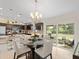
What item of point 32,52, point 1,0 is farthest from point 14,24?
point 32,52

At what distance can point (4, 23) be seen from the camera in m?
14.0

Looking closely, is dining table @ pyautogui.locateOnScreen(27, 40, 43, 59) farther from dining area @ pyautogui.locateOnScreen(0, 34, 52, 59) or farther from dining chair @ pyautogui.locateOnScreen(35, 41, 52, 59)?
dining chair @ pyautogui.locateOnScreen(35, 41, 52, 59)

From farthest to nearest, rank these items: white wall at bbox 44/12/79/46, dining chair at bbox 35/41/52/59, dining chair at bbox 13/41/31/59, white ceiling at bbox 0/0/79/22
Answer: white wall at bbox 44/12/79/46
white ceiling at bbox 0/0/79/22
dining chair at bbox 13/41/31/59
dining chair at bbox 35/41/52/59

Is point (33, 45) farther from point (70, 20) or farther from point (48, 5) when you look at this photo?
point (70, 20)

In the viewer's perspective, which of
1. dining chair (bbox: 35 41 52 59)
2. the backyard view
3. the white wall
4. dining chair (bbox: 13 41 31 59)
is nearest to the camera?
dining chair (bbox: 35 41 52 59)

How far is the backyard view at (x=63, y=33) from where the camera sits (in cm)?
725

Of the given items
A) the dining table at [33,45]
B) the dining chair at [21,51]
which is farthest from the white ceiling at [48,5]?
the dining chair at [21,51]

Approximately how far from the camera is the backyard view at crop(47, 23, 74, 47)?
285 inches

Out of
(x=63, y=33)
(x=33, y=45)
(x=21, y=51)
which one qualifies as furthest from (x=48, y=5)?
(x=63, y=33)

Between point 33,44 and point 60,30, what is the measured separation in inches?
178

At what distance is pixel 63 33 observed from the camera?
818 centimetres

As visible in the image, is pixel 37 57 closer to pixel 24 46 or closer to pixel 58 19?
pixel 24 46

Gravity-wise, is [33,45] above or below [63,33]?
below

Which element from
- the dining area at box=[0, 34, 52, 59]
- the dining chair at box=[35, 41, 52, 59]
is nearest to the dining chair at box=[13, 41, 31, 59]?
the dining area at box=[0, 34, 52, 59]
